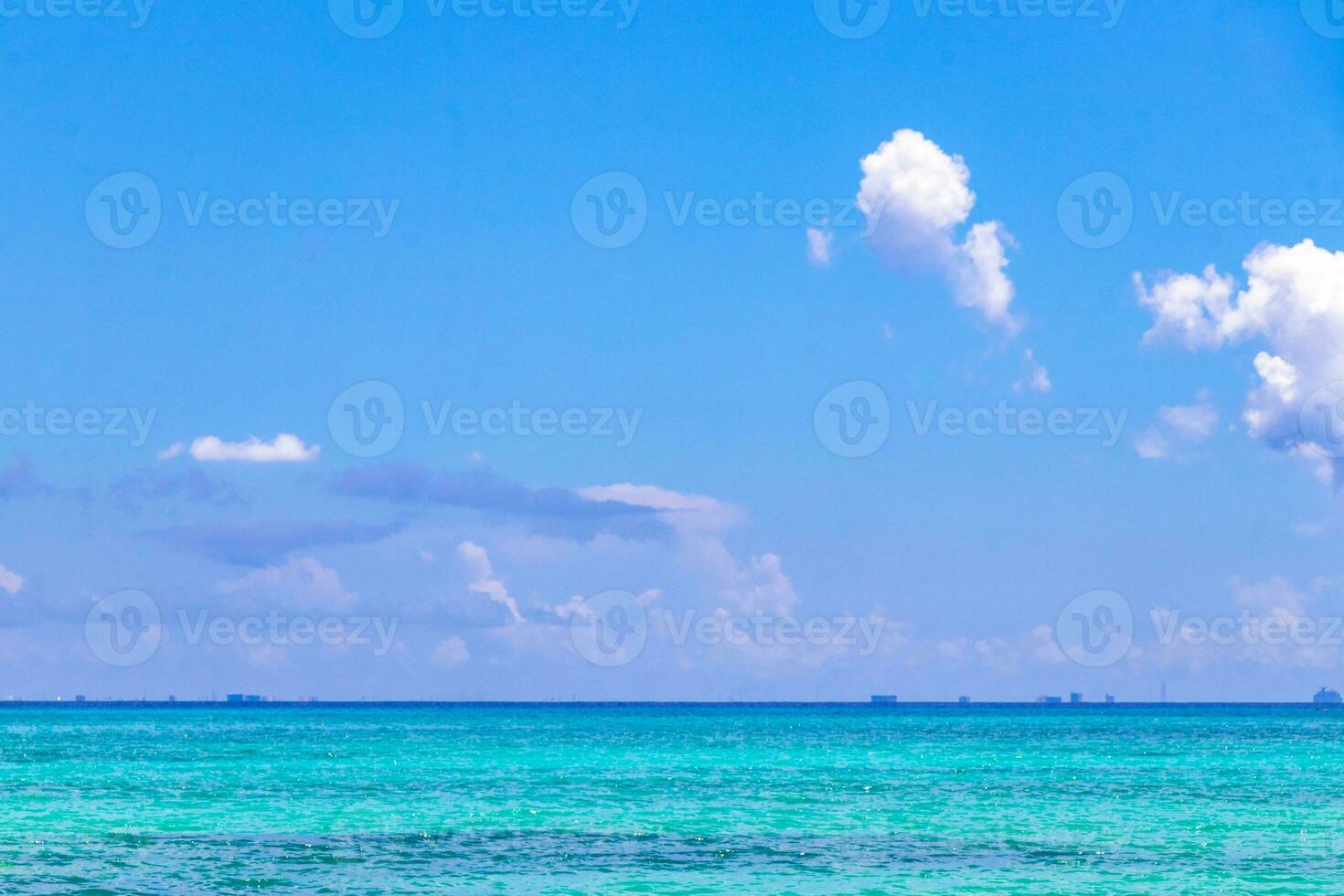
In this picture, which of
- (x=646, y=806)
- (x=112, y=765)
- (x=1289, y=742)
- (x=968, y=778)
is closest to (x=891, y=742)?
(x=1289, y=742)

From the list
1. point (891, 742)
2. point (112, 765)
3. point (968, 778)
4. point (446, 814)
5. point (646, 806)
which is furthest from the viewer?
point (891, 742)

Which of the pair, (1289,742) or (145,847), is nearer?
(145,847)

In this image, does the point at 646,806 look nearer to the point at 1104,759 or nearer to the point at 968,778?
the point at 968,778

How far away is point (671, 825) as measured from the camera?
48.1m

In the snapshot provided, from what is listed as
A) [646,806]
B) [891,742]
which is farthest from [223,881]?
[891,742]

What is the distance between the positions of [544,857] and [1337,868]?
789 inches

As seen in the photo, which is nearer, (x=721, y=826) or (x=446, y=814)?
(x=721, y=826)

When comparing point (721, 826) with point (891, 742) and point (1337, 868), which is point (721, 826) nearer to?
point (1337, 868)

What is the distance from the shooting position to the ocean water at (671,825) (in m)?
36.5

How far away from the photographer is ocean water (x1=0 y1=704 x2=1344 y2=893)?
1436 inches

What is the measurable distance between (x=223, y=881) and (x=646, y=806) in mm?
21514

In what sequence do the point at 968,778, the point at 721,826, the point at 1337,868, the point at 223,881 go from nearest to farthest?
1. the point at 223,881
2. the point at 1337,868
3. the point at 721,826
4. the point at 968,778

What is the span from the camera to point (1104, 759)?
8838 cm

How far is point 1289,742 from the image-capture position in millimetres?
121312
